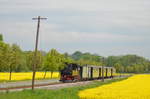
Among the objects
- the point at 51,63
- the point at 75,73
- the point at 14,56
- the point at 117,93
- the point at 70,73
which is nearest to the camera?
the point at 117,93

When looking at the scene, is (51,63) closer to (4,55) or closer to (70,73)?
(70,73)

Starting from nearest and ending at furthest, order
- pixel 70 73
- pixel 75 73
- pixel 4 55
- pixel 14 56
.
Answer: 1. pixel 4 55
2. pixel 70 73
3. pixel 75 73
4. pixel 14 56

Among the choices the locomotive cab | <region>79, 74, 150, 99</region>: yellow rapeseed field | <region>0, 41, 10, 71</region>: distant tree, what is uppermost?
<region>0, 41, 10, 71</region>: distant tree

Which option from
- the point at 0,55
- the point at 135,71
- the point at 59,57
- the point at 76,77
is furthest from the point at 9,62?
the point at 135,71

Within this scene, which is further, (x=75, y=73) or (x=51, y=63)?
(x=51, y=63)

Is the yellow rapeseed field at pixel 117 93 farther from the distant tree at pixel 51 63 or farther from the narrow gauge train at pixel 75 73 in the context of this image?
the distant tree at pixel 51 63

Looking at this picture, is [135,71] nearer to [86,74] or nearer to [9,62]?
[86,74]

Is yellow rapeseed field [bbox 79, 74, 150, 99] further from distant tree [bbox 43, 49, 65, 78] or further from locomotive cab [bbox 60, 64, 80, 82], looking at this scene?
distant tree [bbox 43, 49, 65, 78]

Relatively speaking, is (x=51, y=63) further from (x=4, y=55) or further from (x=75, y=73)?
(x=4, y=55)

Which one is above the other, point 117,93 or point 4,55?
point 4,55

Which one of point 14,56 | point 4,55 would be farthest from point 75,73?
point 4,55

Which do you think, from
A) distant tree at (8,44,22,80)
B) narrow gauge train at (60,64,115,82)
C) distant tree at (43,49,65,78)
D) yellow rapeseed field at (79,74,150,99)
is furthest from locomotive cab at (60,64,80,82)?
distant tree at (43,49,65,78)

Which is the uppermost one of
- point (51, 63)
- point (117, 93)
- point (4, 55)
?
point (51, 63)

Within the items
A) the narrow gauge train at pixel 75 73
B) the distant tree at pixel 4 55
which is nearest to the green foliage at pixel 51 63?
the narrow gauge train at pixel 75 73
